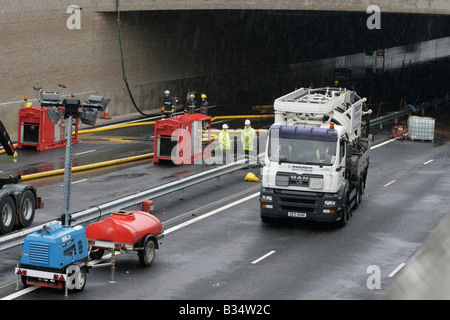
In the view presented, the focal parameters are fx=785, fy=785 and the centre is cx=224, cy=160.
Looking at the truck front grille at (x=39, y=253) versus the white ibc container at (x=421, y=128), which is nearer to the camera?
the truck front grille at (x=39, y=253)

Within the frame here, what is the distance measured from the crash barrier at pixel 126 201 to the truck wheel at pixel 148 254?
2094 millimetres

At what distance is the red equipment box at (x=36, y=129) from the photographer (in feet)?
105

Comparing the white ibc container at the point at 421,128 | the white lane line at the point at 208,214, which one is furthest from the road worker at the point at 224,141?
the white ibc container at the point at 421,128

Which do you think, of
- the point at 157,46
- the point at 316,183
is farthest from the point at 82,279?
the point at 157,46

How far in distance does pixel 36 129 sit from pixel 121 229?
647 inches

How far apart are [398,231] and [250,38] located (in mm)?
Answer: 34417

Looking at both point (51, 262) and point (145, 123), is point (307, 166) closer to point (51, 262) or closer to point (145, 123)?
point (51, 262)

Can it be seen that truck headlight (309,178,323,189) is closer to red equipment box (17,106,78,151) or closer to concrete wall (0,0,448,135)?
red equipment box (17,106,78,151)

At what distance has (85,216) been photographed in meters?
19.4

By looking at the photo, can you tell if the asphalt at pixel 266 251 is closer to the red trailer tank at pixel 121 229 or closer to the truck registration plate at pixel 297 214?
the truck registration plate at pixel 297 214
